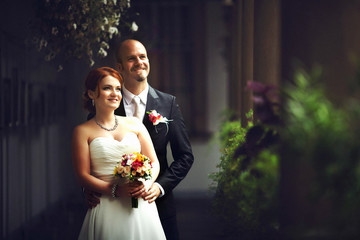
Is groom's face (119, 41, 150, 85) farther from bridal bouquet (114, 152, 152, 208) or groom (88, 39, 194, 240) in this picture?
bridal bouquet (114, 152, 152, 208)

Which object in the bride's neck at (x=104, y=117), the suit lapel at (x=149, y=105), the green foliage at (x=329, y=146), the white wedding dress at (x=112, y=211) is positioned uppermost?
the suit lapel at (x=149, y=105)

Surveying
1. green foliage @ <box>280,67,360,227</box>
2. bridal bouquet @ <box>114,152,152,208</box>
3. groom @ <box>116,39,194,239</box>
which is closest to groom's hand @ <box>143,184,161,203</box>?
groom @ <box>116,39,194,239</box>

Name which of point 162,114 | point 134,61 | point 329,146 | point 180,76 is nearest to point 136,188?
point 162,114

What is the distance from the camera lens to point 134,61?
115 inches

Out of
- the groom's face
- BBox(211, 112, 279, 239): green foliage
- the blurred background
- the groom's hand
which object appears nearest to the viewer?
the blurred background

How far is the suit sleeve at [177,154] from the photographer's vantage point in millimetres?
2959

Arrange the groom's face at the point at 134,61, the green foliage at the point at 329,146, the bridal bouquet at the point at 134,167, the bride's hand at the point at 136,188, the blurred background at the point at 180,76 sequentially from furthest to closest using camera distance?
the groom's face at the point at 134,61 < the bride's hand at the point at 136,188 < the bridal bouquet at the point at 134,167 < the blurred background at the point at 180,76 < the green foliage at the point at 329,146

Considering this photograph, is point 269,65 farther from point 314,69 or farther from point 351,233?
point 351,233

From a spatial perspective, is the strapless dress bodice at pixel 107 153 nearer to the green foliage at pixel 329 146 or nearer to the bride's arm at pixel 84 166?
the bride's arm at pixel 84 166

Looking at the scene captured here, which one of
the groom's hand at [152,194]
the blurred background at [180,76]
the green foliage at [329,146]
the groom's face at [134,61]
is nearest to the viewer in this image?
the green foliage at [329,146]

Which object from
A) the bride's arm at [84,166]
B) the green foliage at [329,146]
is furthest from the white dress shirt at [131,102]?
the green foliage at [329,146]

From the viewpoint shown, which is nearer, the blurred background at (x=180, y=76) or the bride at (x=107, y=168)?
the blurred background at (x=180, y=76)

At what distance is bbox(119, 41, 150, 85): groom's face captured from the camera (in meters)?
2.93

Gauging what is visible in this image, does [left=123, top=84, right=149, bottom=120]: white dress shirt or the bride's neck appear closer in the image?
the bride's neck
